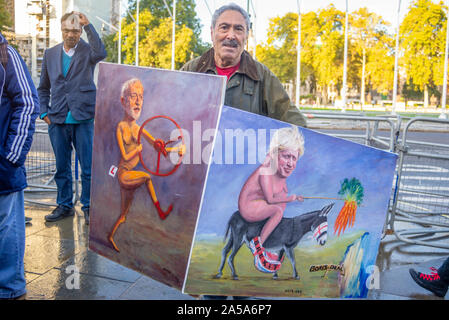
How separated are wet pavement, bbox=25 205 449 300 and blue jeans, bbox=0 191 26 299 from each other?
0.16 meters

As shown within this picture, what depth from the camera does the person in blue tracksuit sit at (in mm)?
2656

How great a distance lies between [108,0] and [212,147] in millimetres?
52423

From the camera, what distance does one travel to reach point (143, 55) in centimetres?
4234

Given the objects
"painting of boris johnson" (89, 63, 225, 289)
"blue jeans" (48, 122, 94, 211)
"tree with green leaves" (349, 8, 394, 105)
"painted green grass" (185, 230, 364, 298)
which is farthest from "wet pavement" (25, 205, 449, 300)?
"tree with green leaves" (349, 8, 394, 105)

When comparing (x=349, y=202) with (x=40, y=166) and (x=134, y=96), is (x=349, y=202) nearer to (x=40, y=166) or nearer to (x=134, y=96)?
(x=134, y=96)

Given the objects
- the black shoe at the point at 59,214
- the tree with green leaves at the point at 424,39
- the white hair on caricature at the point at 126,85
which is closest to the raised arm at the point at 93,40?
the black shoe at the point at 59,214

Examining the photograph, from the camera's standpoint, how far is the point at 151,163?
81.0 inches

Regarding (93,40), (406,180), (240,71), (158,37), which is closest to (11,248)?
(240,71)

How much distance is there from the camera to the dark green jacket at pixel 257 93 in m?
2.59

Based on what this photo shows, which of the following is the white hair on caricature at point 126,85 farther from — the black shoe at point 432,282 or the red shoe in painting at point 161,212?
the black shoe at point 432,282

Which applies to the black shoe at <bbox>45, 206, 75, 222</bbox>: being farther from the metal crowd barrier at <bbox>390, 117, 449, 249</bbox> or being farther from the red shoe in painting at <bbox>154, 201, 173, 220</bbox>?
the metal crowd barrier at <bbox>390, 117, 449, 249</bbox>

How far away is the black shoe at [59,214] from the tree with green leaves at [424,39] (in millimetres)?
38164

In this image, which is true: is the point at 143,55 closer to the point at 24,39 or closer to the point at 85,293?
the point at 24,39

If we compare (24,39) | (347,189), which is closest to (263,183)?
(347,189)
